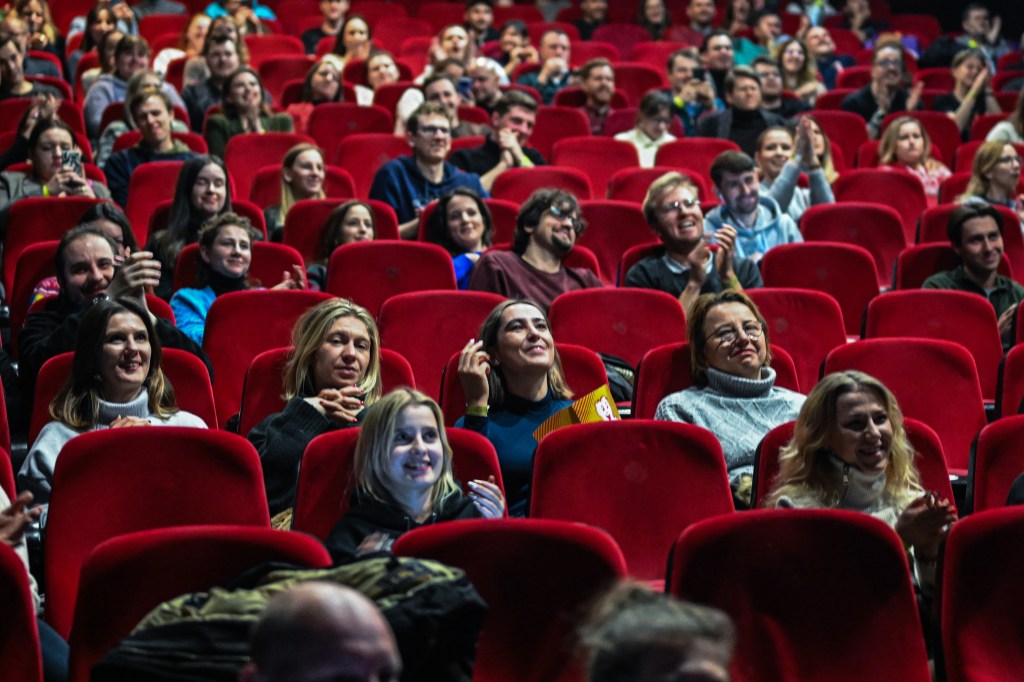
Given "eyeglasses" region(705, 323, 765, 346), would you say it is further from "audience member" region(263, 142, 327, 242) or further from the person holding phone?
the person holding phone

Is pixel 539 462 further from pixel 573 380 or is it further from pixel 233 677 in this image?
Result: pixel 233 677

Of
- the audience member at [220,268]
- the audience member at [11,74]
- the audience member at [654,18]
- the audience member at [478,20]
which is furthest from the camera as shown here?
the audience member at [654,18]

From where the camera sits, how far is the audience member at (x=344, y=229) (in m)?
3.73

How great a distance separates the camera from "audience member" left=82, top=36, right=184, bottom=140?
17.6 feet

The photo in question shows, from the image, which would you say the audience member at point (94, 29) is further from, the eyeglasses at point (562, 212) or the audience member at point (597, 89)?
the eyeglasses at point (562, 212)

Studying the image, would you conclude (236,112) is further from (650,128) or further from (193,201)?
(650,128)

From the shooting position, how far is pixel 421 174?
4.44m

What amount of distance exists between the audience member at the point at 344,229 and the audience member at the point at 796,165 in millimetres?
1401

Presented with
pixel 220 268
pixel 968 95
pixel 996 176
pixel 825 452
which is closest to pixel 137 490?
pixel 825 452

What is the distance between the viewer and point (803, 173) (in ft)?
15.2

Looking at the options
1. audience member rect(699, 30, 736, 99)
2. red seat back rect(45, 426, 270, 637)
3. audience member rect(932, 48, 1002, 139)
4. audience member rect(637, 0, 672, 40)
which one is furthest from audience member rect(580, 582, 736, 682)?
audience member rect(637, 0, 672, 40)

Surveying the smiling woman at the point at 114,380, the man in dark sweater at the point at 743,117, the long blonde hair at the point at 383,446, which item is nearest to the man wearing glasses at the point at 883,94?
the man in dark sweater at the point at 743,117

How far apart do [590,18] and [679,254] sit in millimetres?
4186

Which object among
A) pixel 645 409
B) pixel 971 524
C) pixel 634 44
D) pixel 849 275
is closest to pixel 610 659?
pixel 971 524
